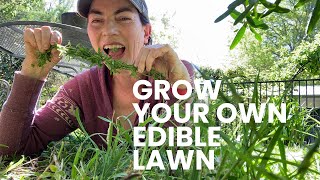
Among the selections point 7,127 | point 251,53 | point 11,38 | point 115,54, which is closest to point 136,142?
point 7,127

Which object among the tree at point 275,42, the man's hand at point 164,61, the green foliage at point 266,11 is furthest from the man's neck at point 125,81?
the tree at point 275,42

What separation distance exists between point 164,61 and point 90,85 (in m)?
0.49

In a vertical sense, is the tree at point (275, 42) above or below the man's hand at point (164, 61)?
above

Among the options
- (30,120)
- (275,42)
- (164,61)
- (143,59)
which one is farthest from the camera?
(275,42)

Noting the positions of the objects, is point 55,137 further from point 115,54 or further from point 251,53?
point 251,53

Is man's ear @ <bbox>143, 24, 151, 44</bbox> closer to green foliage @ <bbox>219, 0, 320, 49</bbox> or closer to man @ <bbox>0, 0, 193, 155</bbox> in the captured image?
man @ <bbox>0, 0, 193, 155</bbox>

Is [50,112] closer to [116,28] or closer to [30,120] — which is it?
[30,120]

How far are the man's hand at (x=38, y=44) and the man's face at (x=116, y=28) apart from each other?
0.27 m

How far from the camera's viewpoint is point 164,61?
2.91ft

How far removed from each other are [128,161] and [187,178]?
0.12 meters

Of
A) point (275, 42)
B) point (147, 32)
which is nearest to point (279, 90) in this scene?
point (147, 32)

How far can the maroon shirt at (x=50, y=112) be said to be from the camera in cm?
102

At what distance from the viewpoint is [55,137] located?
112 centimetres

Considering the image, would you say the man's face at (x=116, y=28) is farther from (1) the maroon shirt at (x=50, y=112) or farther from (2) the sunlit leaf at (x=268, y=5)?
(2) the sunlit leaf at (x=268, y=5)
